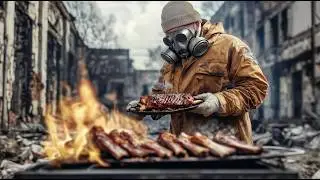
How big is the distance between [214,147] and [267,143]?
480 inches

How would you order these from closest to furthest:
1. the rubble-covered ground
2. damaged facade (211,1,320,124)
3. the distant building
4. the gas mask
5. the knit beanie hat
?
the gas mask
the knit beanie hat
the rubble-covered ground
damaged facade (211,1,320,124)
the distant building

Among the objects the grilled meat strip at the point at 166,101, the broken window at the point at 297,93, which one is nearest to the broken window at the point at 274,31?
the broken window at the point at 297,93

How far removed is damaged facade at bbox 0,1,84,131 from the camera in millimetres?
14336

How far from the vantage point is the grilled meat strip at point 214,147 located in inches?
104

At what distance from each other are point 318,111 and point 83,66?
→ 24217mm

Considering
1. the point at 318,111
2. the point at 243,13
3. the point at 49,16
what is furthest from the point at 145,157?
the point at 243,13

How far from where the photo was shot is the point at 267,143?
47.3 feet

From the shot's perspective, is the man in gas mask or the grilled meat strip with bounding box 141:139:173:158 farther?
the man in gas mask

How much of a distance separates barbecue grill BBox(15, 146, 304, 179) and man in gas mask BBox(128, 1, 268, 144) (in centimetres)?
80

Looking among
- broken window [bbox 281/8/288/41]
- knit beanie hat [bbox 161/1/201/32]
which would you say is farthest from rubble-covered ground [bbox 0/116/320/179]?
broken window [bbox 281/8/288/41]

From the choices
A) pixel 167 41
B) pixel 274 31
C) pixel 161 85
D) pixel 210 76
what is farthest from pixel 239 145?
pixel 274 31

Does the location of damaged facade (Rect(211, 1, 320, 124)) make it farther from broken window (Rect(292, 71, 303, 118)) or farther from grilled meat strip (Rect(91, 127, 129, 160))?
grilled meat strip (Rect(91, 127, 129, 160))

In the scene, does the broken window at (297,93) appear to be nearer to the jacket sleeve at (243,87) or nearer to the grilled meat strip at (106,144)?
the jacket sleeve at (243,87)

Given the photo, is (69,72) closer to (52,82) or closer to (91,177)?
(52,82)
